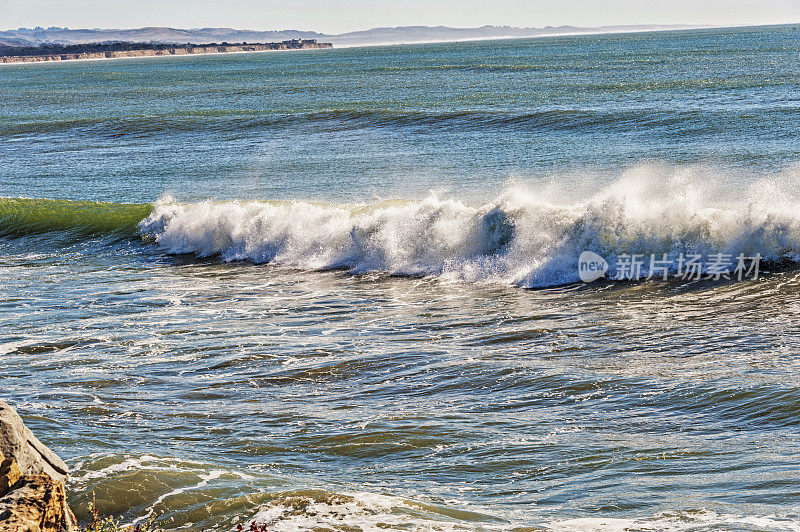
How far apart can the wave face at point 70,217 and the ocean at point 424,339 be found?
10cm

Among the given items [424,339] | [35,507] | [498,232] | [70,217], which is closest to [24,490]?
[35,507]

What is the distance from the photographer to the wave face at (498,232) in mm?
14031

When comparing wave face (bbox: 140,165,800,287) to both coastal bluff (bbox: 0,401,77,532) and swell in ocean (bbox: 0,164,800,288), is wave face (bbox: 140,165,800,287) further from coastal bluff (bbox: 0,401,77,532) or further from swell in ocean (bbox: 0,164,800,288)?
coastal bluff (bbox: 0,401,77,532)

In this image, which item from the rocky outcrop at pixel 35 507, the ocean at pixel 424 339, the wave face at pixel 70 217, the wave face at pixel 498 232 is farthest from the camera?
the wave face at pixel 70 217

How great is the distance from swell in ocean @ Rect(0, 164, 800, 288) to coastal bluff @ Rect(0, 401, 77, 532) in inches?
370

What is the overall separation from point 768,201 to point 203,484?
11.0 metres

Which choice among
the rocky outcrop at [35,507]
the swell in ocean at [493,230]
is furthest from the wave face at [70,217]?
→ the rocky outcrop at [35,507]

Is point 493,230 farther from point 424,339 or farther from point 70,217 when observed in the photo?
point 70,217

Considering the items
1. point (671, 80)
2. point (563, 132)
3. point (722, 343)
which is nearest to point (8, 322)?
point (722, 343)

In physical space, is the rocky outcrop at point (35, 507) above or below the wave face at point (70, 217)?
above

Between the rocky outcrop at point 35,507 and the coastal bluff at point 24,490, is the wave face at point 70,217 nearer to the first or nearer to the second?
the coastal bluff at point 24,490

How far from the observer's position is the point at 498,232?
15.7m

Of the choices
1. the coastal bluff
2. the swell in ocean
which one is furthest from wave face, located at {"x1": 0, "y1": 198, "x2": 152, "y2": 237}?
the coastal bluff

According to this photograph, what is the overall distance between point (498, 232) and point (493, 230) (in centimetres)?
14
